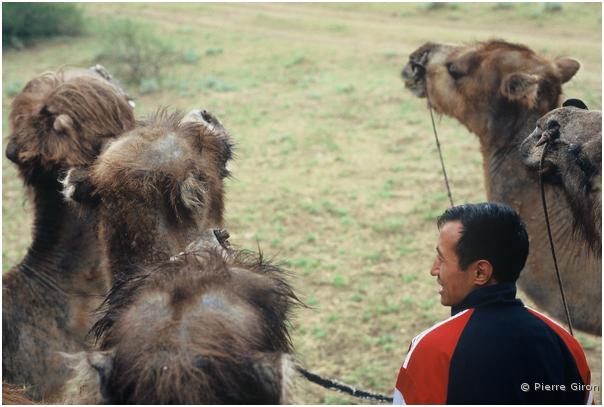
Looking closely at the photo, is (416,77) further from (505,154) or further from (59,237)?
(59,237)

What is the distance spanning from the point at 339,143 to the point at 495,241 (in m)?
11.2

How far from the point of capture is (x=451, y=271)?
327 centimetres

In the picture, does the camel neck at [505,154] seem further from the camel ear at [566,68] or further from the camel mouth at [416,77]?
the camel mouth at [416,77]

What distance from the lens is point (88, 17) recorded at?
91.9ft

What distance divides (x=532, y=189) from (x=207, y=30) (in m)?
21.0

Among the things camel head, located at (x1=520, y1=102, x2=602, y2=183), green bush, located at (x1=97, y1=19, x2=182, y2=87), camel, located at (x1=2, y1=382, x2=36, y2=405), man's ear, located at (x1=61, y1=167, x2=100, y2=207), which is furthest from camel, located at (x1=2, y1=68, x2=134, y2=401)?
green bush, located at (x1=97, y1=19, x2=182, y2=87)

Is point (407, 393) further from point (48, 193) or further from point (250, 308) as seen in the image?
point (48, 193)

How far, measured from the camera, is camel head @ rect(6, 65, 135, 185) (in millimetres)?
4547

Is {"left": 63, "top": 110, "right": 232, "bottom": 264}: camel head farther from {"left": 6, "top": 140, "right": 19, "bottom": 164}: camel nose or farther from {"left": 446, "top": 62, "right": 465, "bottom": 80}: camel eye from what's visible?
{"left": 446, "top": 62, "right": 465, "bottom": 80}: camel eye

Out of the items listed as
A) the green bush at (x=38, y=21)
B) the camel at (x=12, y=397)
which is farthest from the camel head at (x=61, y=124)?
the green bush at (x=38, y=21)

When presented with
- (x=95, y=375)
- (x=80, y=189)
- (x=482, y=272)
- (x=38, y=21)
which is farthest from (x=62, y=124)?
(x=38, y=21)

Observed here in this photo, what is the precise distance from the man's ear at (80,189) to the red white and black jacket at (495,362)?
6.22ft

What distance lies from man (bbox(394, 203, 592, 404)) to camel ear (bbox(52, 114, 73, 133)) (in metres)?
2.34

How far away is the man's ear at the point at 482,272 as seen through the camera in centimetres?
320
